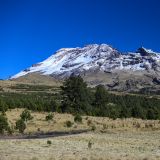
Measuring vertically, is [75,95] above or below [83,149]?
above

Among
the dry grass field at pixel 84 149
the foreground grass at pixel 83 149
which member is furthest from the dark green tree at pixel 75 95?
the foreground grass at pixel 83 149

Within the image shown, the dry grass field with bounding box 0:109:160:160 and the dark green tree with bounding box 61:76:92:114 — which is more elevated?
the dark green tree with bounding box 61:76:92:114

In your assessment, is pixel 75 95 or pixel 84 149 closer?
pixel 84 149

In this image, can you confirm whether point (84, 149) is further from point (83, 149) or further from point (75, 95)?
point (75, 95)

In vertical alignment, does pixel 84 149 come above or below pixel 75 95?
below

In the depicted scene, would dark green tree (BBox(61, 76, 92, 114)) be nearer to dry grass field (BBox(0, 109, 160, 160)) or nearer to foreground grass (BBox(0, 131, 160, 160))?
dry grass field (BBox(0, 109, 160, 160))

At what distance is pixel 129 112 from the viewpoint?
89.0 m

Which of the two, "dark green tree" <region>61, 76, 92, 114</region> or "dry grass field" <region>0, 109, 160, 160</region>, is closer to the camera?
"dry grass field" <region>0, 109, 160, 160</region>

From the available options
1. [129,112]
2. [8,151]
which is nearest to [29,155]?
[8,151]

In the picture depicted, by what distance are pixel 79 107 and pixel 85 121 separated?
74.2 ft

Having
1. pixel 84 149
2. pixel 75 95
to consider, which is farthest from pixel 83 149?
pixel 75 95

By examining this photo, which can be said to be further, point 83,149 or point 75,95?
point 75,95

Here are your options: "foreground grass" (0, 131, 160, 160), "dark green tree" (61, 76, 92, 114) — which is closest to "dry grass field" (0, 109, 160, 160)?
"foreground grass" (0, 131, 160, 160)

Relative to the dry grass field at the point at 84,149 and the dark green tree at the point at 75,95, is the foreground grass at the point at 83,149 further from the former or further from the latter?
the dark green tree at the point at 75,95
